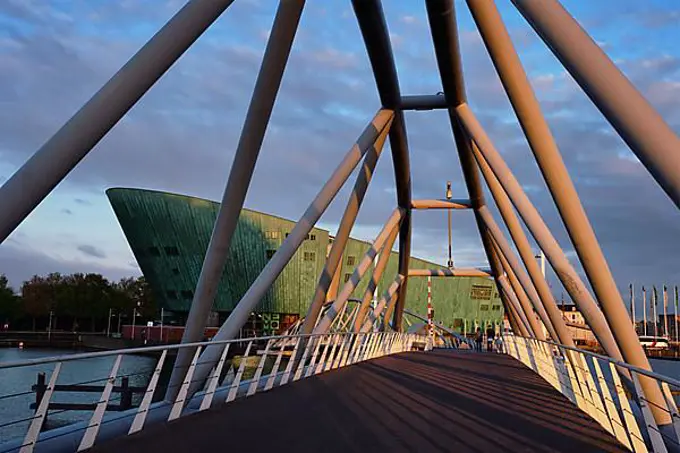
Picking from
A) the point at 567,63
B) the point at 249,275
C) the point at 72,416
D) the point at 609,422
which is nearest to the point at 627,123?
the point at 567,63

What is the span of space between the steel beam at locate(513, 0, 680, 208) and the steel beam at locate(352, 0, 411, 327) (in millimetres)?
9978

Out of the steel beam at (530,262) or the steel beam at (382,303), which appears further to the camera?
the steel beam at (382,303)

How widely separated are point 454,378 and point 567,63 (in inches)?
461

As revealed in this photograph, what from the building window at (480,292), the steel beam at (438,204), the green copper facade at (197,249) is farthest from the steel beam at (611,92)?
the building window at (480,292)

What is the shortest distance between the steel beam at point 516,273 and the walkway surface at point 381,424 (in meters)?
9.02

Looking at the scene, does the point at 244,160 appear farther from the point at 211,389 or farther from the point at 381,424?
the point at 381,424

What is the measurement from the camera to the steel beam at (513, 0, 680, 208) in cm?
598

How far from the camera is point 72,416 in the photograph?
987 inches

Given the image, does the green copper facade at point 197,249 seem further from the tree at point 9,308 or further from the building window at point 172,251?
the tree at point 9,308

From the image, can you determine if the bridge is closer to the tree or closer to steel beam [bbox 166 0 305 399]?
steel beam [bbox 166 0 305 399]

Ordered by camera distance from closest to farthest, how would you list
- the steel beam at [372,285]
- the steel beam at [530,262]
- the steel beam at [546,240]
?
the steel beam at [546,240] < the steel beam at [530,262] < the steel beam at [372,285]

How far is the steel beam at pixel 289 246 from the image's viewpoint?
10781mm

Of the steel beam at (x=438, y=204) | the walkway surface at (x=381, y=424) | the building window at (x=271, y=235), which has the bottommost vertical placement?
the walkway surface at (x=381, y=424)

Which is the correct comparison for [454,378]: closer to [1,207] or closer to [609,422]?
[609,422]
